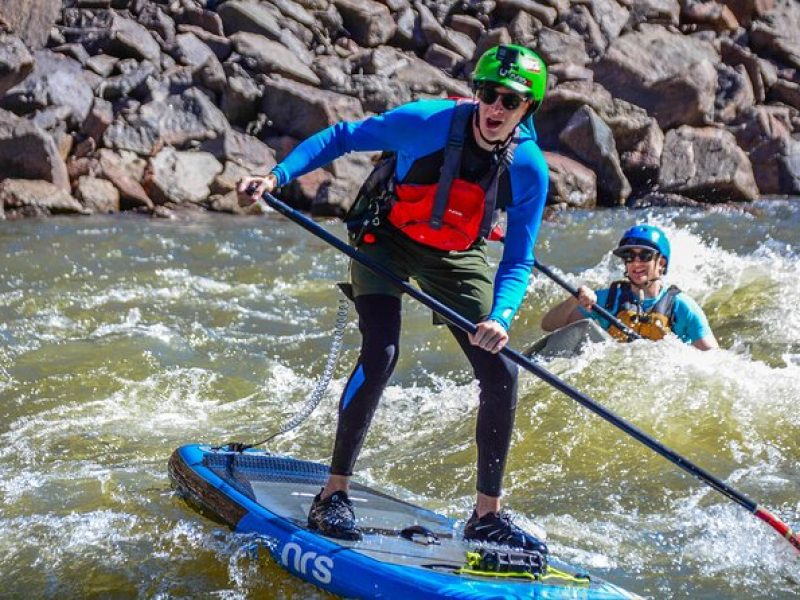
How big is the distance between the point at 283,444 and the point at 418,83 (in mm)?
13013

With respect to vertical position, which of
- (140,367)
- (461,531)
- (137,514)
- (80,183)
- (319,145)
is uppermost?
(319,145)

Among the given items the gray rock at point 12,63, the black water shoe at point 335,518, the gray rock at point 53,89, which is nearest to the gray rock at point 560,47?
the gray rock at point 53,89

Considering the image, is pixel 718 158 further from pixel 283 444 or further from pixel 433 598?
pixel 433 598

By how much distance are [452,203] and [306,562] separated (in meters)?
1.42

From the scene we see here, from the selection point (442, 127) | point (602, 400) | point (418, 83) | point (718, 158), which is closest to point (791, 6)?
point (718, 158)

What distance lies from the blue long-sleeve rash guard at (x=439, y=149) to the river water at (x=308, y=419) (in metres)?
1.32

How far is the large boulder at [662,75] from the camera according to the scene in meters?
19.1

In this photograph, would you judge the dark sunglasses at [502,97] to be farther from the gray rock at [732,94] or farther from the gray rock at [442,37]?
the gray rock at [732,94]

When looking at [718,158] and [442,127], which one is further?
[718,158]

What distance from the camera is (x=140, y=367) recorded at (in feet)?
25.0

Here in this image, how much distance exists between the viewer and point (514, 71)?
3805 millimetres

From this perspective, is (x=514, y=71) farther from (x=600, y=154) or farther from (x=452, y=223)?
(x=600, y=154)

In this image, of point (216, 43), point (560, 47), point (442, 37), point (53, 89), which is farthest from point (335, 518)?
point (560, 47)

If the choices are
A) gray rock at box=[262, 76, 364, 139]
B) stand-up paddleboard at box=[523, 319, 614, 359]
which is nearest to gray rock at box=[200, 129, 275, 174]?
gray rock at box=[262, 76, 364, 139]
